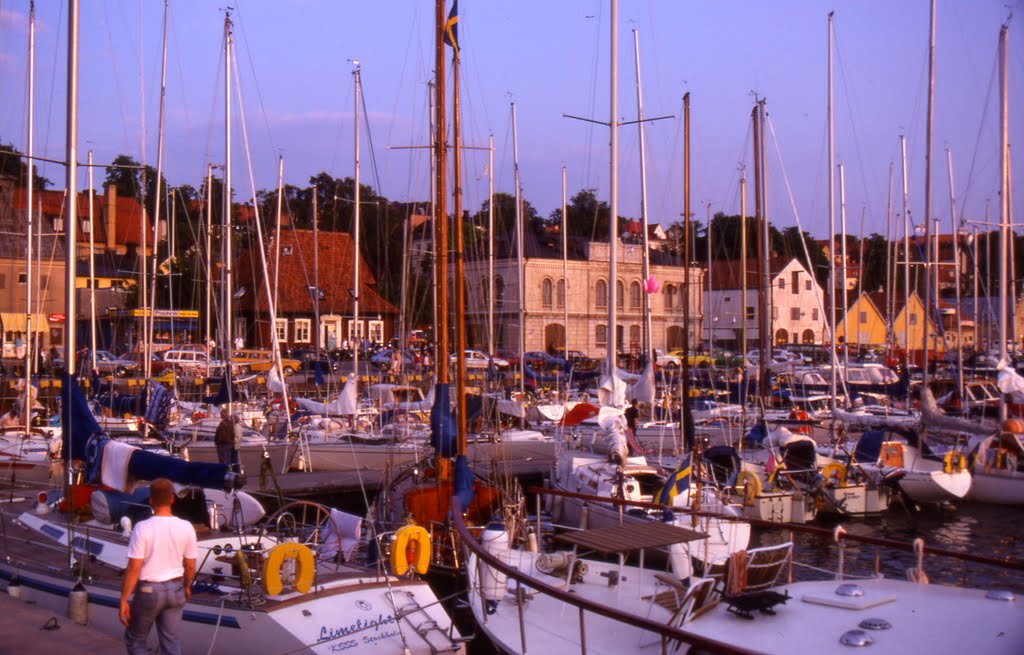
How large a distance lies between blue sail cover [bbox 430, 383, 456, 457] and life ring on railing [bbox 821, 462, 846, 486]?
40.6ft

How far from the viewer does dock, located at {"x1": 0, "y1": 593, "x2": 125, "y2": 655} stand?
864 cm

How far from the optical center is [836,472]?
82.2ft

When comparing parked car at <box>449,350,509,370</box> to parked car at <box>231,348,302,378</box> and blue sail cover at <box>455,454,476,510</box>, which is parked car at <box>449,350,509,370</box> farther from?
blue sail cover at <box>455,454,476,510</box>

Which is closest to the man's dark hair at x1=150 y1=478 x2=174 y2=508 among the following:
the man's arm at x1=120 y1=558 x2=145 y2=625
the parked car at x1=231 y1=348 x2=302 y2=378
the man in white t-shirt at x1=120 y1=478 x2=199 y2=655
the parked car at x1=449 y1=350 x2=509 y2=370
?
the man in white t-shirt at x1=120 y1=478 x2=199 y2=655

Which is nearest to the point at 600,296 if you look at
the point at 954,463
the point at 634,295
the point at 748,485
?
the point at 634,295

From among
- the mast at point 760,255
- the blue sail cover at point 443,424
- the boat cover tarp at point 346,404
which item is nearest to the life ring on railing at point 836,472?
the mast at point 760,255

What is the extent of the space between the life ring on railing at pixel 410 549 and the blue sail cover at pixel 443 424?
465 cm

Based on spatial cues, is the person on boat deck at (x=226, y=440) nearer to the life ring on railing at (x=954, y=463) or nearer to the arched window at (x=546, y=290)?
the life ring on railing at (x=954, y=463)

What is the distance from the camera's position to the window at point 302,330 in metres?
65.4

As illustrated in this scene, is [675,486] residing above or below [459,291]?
below

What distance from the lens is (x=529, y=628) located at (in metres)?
10.5

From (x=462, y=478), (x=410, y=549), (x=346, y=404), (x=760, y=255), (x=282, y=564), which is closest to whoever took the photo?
(x=282, y=564)

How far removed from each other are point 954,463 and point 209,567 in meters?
20.4

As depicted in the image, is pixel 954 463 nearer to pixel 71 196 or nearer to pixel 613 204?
pixel 613 204
